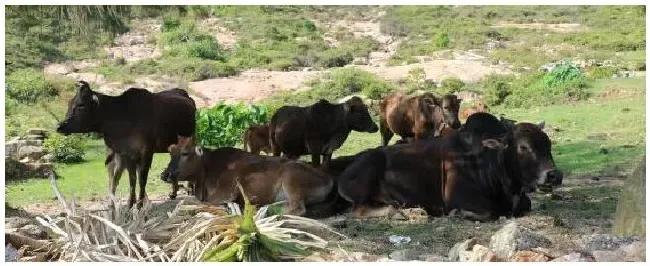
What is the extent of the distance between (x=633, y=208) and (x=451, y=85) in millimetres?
18972

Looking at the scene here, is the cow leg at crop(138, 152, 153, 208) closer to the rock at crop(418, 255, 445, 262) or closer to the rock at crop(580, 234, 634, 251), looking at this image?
the rock at crop(418, 255, 445, 262)

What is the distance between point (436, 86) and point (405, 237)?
19.6m

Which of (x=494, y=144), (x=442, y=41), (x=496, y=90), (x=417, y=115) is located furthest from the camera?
(x=442, y=41)

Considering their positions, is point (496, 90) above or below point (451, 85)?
above

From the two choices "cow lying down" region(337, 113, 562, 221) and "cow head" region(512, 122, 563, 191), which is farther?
"cow lying down" region(337, 113, 562, 221)

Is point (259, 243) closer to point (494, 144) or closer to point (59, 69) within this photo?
point (494, 144)

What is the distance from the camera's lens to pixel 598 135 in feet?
56.7

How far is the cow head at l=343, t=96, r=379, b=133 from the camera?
43.0 feet

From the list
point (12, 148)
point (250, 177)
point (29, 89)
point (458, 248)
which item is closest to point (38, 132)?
point (12, 148)

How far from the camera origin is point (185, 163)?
1056cm

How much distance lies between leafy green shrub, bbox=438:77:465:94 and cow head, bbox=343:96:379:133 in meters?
13.5

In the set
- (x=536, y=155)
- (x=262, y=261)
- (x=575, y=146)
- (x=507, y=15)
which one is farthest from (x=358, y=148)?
(x=507, y=15)

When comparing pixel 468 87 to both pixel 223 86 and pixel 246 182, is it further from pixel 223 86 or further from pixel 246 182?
pixel 246 182

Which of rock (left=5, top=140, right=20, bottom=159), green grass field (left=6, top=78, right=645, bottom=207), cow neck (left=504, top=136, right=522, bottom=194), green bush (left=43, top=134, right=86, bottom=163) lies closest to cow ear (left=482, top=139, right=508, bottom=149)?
cow neck (left=504, top=136, right=522, bottom=194)
